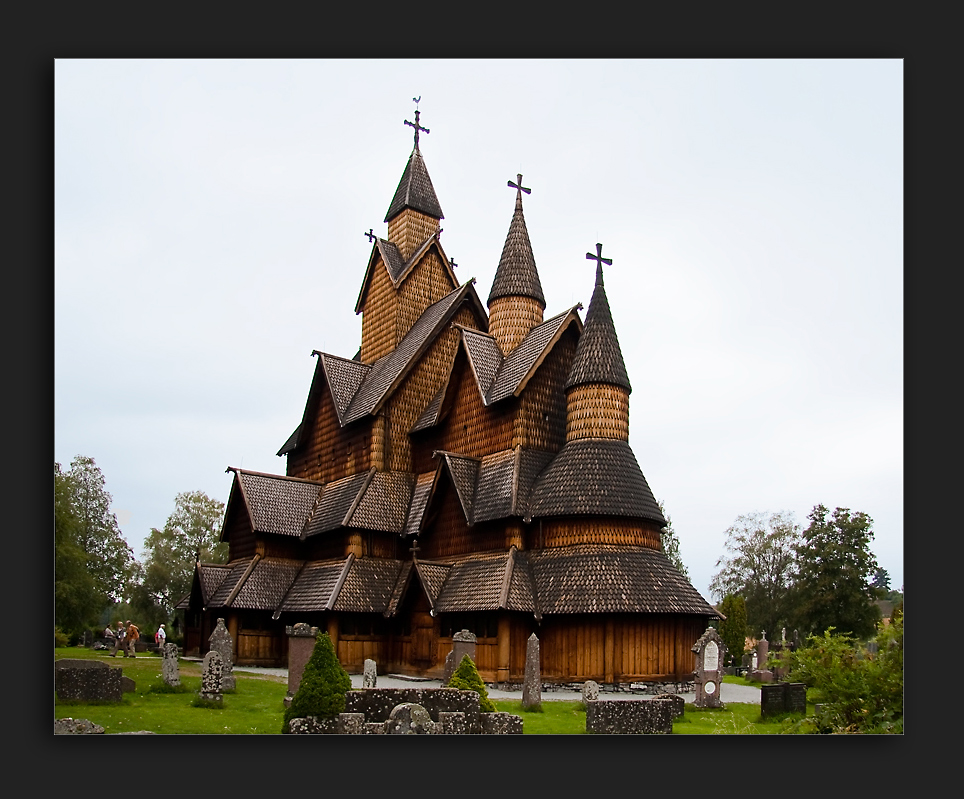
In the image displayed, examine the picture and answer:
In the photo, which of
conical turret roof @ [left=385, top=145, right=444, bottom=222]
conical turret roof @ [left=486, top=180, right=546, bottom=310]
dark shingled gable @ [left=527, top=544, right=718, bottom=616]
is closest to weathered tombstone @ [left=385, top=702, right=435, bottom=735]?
dark shingled gable @ [left=527, top=544, right=718, bottom=616]

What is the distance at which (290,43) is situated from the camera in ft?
40.4

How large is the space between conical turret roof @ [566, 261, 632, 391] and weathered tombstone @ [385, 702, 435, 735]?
12.6 meters

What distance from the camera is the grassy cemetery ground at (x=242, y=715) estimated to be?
13539 millimetres

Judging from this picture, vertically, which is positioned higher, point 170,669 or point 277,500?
point 277,500

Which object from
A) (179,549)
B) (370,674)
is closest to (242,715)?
(370,674)

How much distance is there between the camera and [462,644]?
17891 millimetres

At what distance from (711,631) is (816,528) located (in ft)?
52.5

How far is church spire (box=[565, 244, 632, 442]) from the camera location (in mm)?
23578

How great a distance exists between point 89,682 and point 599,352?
13944mm

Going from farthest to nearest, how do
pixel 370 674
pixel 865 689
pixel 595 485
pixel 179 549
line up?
1. pixel 179 549
2. pixel 595 485
3. pixel 370 674
4. pixel 865 689

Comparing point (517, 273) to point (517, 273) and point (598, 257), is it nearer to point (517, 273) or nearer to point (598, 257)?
point (517, 273)

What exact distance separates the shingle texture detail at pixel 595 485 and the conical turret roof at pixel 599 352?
1.54 metres

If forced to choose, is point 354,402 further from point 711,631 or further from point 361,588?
point 711,631

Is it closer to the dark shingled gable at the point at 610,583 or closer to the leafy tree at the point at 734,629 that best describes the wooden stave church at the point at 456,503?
the dark shingled gable at the point at 610,583
